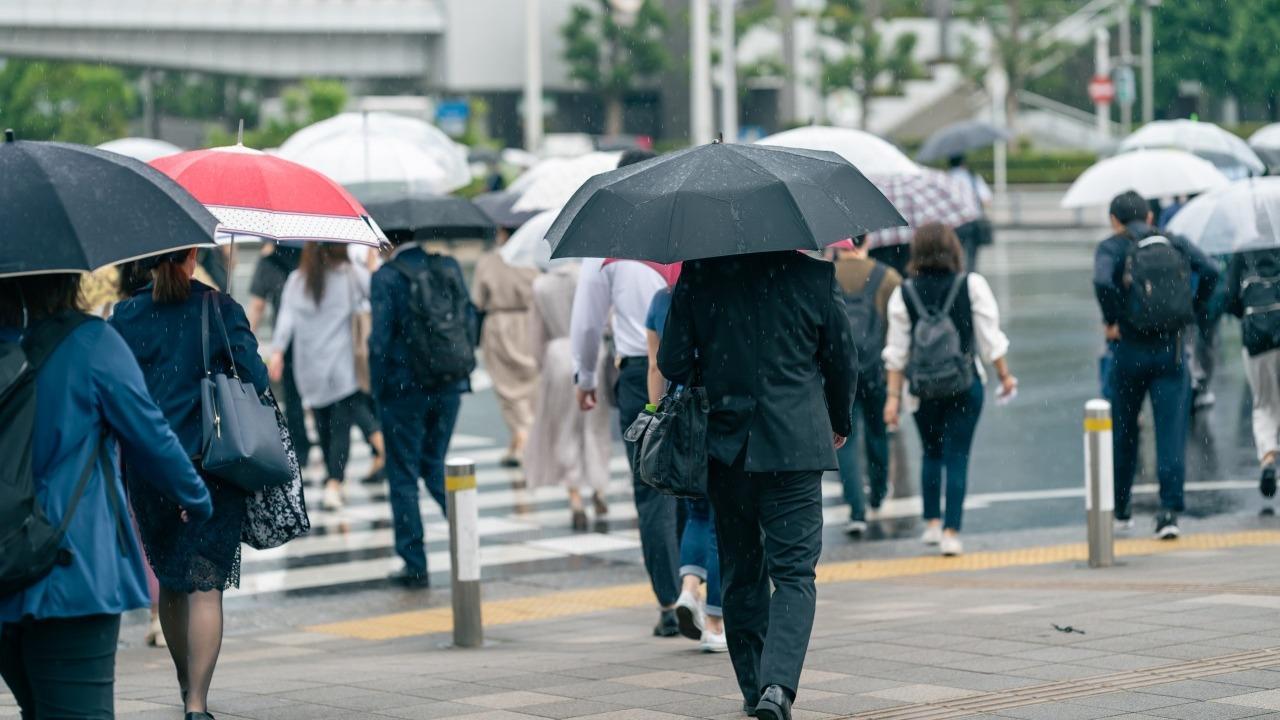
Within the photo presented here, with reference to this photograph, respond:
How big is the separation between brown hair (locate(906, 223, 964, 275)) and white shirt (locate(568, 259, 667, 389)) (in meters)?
1.86

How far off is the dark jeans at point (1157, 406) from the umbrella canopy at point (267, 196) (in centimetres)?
504

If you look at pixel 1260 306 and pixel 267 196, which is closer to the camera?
pixel 267 196

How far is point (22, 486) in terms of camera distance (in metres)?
4.22

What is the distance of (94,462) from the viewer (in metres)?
4.43

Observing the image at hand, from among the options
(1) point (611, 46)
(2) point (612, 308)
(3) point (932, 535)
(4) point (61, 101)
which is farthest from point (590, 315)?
(4) point (61, 101)

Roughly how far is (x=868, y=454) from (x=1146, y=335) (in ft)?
6.46

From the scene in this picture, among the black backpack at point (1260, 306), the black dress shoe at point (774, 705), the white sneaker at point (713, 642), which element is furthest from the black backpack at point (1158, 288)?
the black dress shoe at point (774, 705)

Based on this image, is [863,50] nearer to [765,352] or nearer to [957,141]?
[957,141]

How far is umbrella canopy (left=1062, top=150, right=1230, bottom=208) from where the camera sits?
13.1 m

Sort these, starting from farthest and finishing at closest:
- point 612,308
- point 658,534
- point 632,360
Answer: point 612,308, point 632,360, point 658,534

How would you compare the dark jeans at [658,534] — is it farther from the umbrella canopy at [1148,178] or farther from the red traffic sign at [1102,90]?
the red traffic sign at [1102,90]

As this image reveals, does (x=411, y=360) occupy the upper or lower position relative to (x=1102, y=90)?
lower

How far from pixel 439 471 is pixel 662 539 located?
255 centimetres

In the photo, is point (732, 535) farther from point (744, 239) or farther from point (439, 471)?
point (439, 471)
